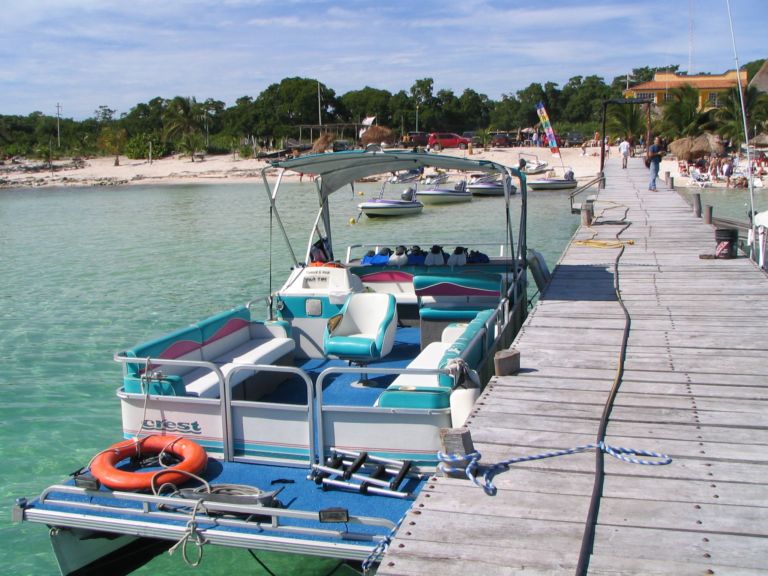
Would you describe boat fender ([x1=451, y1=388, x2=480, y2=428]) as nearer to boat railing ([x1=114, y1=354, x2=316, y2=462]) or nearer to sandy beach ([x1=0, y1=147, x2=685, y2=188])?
boat railing ([x1=114, y1=354, x2=316, y2=462])

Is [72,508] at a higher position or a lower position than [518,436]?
lower

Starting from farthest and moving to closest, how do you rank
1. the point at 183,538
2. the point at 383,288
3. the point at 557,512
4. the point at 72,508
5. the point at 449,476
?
the point at 383,288, the point at 72,508, the point at 183,538, the point at 449,476, the point at 557,512

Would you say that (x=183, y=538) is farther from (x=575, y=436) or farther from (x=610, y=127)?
(x=610, y=127)

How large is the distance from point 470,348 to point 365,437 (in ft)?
4.58

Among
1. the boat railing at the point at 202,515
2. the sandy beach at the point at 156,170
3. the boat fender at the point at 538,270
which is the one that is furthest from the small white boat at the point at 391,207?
the boat railing at the point at 202,515

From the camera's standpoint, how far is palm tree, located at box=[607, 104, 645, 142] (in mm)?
57094

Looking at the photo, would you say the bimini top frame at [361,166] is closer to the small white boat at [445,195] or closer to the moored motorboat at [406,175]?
the moored motorboat at [406,175]

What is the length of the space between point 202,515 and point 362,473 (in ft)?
3.97

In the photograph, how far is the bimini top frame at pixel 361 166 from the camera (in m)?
8.70

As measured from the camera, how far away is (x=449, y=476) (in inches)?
185

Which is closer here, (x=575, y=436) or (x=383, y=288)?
(x=575, y=436)

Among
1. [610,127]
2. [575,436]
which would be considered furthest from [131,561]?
[610,127]

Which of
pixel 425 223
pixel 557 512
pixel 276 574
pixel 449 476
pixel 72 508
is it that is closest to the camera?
pixel 557 512

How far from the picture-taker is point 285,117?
3561 inches
